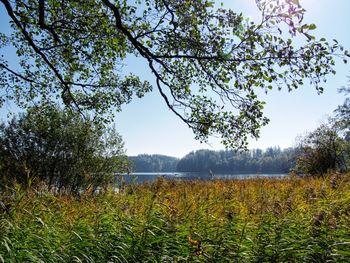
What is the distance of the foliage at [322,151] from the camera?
3353 centimetres

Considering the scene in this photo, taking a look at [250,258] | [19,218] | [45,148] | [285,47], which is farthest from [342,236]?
[45,148]

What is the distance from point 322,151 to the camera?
35125 mm

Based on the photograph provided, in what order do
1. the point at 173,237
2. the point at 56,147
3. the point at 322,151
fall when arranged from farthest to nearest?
the point at 322,151
the point at 56,147
the point at 173,237

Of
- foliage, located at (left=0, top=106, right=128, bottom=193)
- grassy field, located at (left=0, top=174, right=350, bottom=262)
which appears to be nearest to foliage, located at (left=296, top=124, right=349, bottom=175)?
foliage, located at (left=0, top=106, right=128, bottom=193)

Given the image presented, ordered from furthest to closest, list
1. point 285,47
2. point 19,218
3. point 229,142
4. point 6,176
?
point 6,176 < point 229,142 < point 285,47 < point 19,218

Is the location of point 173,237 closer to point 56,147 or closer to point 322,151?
point 56,147

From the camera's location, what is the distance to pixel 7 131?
21969 mm

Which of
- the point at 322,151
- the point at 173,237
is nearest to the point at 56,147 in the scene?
the point at 173,237

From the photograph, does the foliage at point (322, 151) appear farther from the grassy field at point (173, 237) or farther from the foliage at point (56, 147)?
the grassy field at point (173, 237)

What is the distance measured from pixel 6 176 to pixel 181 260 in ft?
54.9

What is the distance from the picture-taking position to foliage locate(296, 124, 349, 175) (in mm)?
33531

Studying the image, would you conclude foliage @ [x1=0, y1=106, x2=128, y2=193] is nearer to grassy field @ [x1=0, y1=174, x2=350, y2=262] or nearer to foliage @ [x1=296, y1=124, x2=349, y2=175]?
grassy field @ [x1=0, y1=174, x2=350, y2=262]

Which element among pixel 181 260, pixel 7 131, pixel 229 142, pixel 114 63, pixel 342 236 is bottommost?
pixel 181 260

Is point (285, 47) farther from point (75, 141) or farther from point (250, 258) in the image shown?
point (75, 141)
